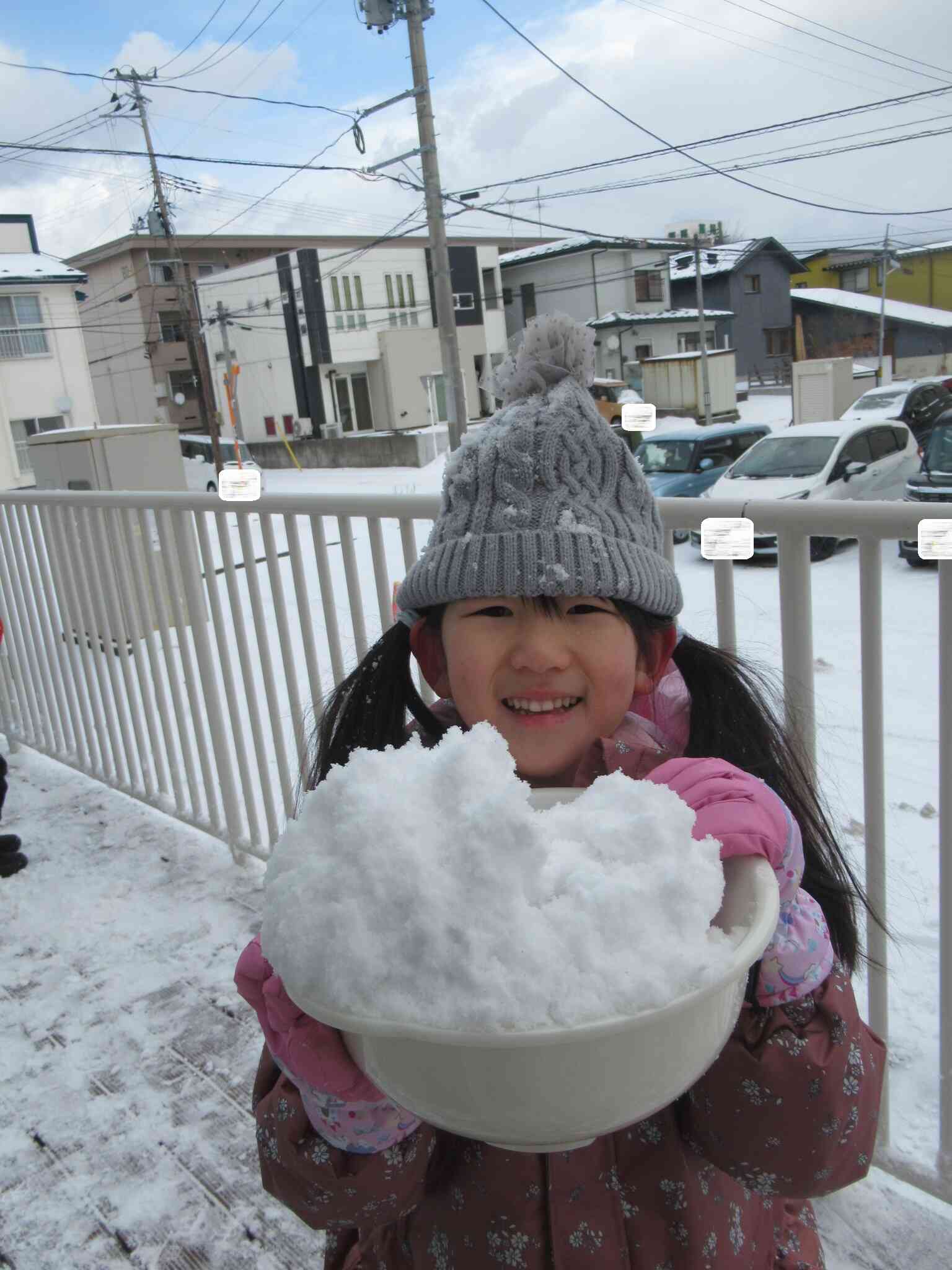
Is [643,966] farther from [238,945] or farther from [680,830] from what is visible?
[238,945]

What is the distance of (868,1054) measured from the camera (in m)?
0.78

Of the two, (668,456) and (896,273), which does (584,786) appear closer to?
(668,456)

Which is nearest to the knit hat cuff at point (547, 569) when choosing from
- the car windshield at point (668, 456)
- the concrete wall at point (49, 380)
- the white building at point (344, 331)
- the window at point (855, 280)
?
the car windshield at point (668, 456)

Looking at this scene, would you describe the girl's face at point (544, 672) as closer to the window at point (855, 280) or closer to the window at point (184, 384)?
the window at point (855, 280)

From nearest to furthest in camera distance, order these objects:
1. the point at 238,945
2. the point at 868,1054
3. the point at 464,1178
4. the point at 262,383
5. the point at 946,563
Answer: the point at 868,1054 < the point at 464,1178 < the point at 946,563 < the point at 238,945 < the point at 262,383

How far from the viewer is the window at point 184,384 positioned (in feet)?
132

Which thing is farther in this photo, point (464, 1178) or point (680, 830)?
point (464, 1178)

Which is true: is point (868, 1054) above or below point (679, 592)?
below

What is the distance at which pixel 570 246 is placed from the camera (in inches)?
1198

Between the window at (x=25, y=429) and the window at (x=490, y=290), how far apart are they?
17.1 metres

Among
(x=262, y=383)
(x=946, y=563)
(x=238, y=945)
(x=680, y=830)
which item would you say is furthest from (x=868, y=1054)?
(x=262, y=383)

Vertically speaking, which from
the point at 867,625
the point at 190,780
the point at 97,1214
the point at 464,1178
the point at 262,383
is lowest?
the point at 97,1214

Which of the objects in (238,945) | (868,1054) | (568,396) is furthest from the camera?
(238,945)

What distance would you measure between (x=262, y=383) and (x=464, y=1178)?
37.2 meters
